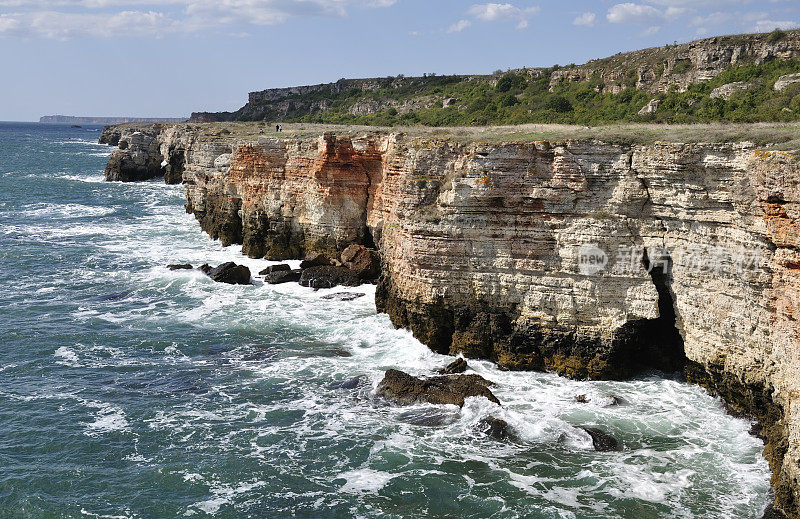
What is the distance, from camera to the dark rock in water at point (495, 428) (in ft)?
51.2

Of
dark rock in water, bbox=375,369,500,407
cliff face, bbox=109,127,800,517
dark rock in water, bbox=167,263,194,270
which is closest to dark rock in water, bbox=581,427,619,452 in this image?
dark rock in water, bbox=375,369,500,407

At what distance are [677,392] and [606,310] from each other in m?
2.92

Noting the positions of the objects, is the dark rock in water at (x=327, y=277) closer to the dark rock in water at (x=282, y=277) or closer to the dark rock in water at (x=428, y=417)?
the dark rock in water at (x=282, y=277)

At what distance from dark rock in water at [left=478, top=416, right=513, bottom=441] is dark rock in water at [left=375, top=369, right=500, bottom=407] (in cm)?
100

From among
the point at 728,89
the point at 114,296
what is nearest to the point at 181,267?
the point at 114,296

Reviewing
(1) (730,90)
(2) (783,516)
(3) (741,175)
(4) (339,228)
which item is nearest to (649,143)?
→ (3) (741,175)

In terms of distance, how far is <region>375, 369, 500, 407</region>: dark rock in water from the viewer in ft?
56.6

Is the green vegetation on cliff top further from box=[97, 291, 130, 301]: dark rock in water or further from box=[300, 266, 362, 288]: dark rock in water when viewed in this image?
box=[97, 291, 130, 301]: dark rock in water

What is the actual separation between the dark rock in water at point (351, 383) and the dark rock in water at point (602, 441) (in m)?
6.56

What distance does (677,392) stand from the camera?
17953mm

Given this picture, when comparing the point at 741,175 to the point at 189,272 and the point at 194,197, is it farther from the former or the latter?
the point at 194,197

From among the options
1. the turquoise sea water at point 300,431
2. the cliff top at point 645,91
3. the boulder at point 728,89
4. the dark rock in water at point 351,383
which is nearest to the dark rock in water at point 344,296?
the turquoise sea water at point 300,431

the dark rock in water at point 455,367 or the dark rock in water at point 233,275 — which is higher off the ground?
the dark rock in water at point 233,275

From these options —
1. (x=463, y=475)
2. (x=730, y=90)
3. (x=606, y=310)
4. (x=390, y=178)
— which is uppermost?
(x=730, y=90)
